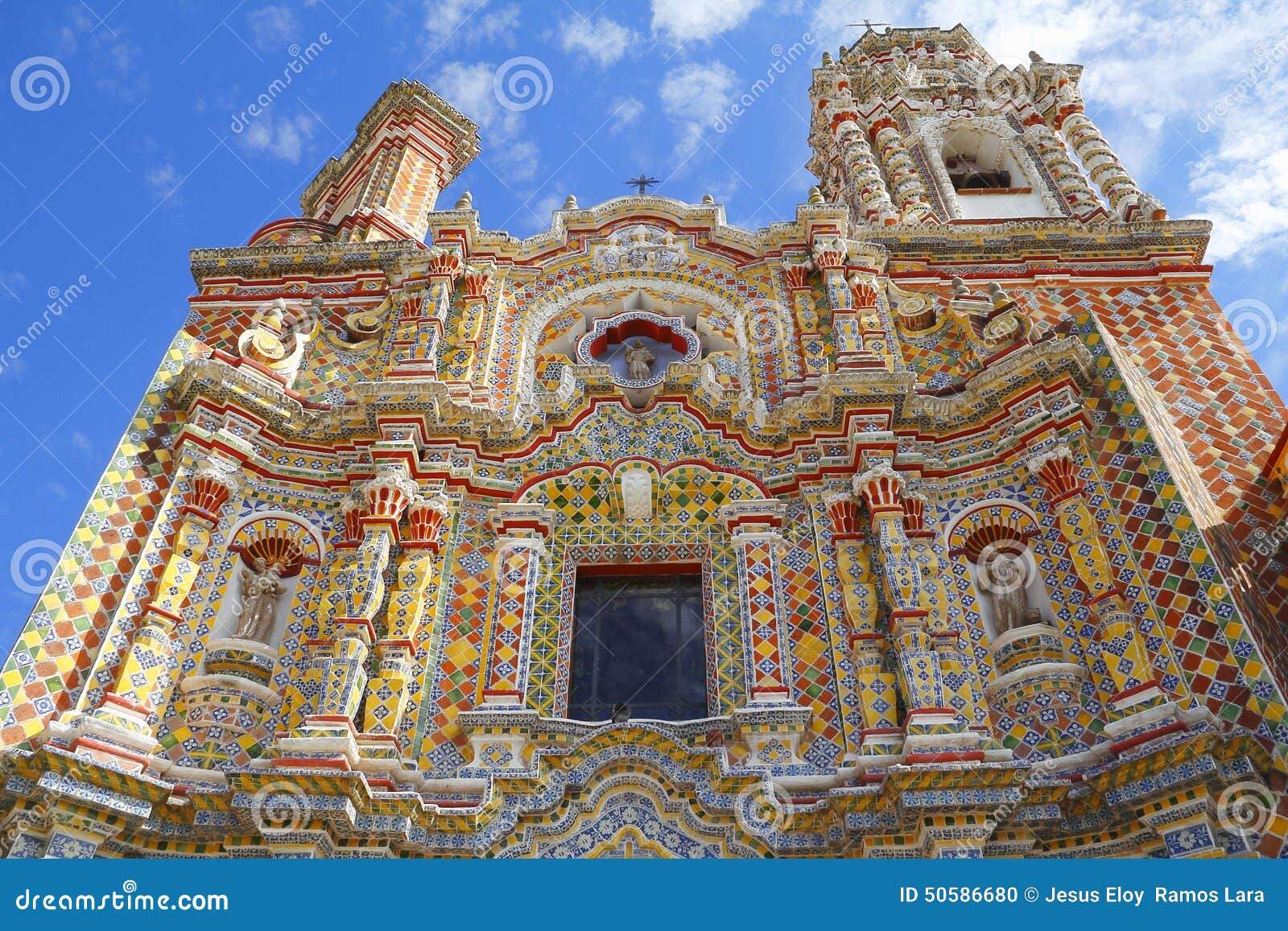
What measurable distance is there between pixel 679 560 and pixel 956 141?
36.7 ft

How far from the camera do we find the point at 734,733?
9.73 m

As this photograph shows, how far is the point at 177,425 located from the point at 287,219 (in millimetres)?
6117

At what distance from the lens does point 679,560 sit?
37.4ft

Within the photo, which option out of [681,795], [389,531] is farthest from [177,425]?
[681,795]

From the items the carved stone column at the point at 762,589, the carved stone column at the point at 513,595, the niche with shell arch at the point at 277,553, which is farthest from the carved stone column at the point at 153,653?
the carved stone column at the point at 762,589

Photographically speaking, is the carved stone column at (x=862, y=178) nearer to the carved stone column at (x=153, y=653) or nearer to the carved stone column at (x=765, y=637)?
the carved stone column at (x=765, y=637)

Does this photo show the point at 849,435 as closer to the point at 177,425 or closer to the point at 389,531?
the point at 389,531

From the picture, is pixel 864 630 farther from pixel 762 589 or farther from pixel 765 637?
pixel 762 589

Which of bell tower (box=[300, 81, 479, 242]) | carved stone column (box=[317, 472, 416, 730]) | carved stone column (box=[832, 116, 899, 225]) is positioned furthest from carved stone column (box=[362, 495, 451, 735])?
carved stone column (box=[832, 116, 899, 225])

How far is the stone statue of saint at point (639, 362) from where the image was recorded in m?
13.1

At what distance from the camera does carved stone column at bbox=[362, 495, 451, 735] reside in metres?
9.70

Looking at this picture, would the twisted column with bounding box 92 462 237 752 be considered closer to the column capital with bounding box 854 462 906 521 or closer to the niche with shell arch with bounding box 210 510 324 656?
the niche with shell arch with bounding box 210 510 324 656

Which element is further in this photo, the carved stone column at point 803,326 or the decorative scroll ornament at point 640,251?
the decorative scroll ornament at point 640,251

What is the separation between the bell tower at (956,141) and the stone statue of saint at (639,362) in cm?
439
